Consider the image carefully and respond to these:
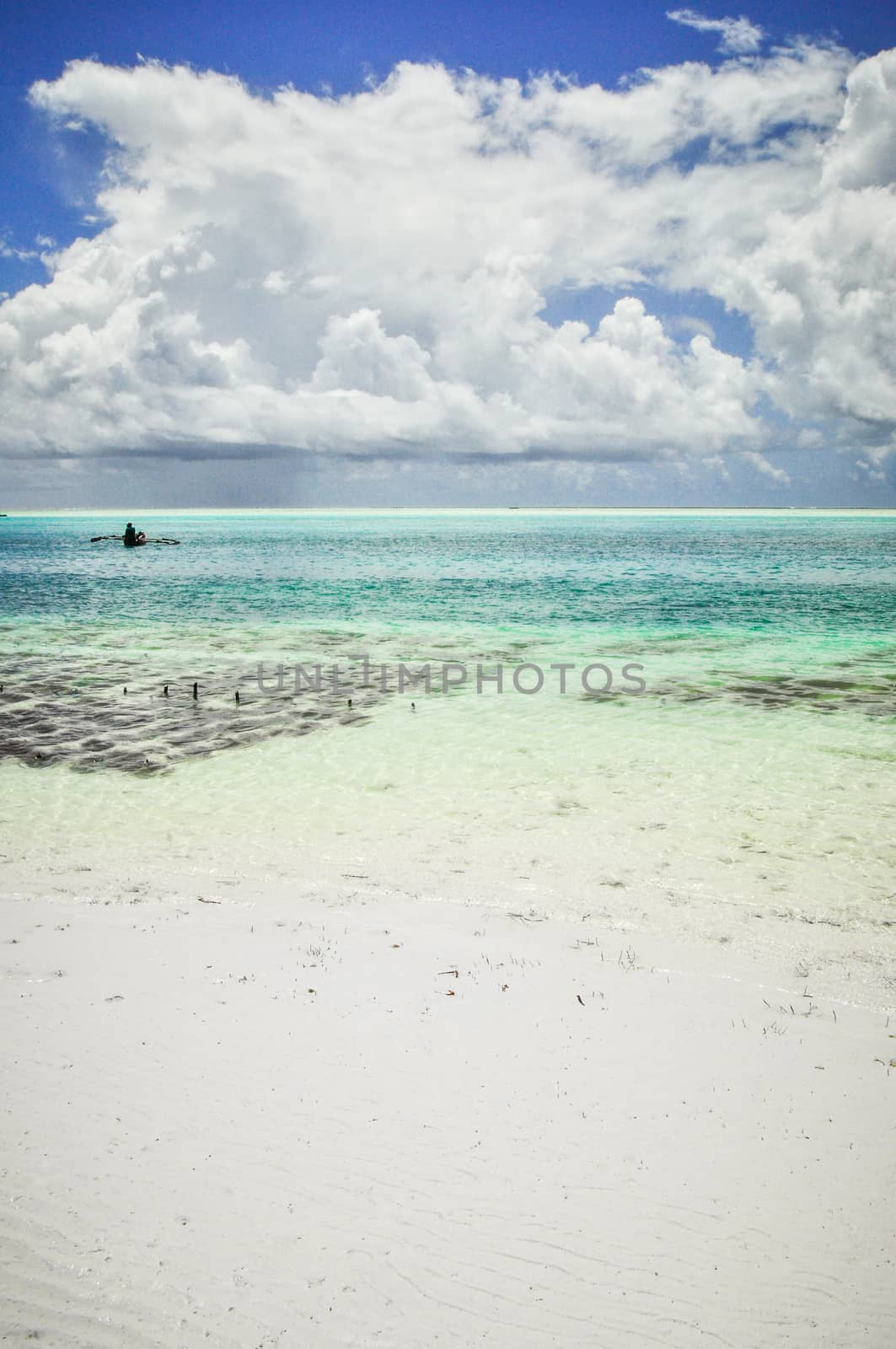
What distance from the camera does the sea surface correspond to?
26.5 feet

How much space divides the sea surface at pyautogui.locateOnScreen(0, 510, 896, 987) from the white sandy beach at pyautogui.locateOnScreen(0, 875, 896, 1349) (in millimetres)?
1963

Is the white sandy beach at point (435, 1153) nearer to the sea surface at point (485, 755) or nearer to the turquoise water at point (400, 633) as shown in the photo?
the sea surface at point (485, 755)

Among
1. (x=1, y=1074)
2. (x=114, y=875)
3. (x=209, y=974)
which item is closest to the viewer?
(x=1, y=1074)

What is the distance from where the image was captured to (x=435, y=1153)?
390 centimetres

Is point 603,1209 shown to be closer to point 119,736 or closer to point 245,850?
point 245,850

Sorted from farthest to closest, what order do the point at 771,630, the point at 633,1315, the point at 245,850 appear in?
the point at 771,630 < the point at 245,850 < the point at 633,1315

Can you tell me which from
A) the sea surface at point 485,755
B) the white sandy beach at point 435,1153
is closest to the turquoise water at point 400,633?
the sea surface at point 485,755

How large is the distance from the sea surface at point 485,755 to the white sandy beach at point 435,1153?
6.44 ft

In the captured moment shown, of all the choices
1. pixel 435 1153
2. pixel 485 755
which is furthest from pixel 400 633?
pixel 435 1153

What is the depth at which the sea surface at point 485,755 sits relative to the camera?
8.08 metres

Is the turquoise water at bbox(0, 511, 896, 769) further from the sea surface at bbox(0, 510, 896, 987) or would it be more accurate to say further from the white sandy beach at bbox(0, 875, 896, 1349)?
the white sandy beach at bbox(0, 875, 896, 1349)

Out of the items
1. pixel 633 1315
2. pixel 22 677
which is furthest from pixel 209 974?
pixel 22 677

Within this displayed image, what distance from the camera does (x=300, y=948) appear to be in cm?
610

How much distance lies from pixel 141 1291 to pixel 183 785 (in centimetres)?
811
